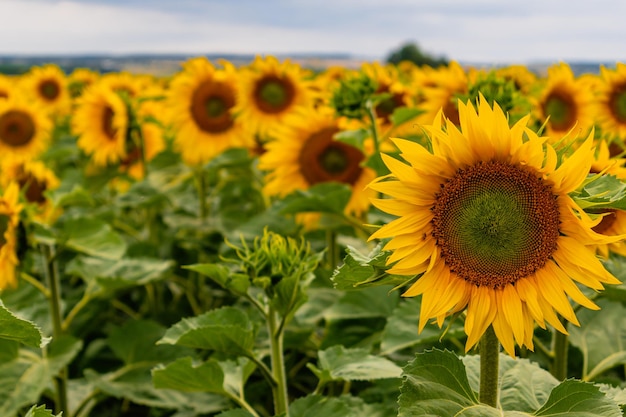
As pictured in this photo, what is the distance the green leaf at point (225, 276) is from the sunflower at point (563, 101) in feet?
8.73

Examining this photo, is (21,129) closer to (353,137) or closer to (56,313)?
(56,313)

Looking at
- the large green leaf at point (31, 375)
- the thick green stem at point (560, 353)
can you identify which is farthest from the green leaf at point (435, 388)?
the large green leaf at point (31, 375)

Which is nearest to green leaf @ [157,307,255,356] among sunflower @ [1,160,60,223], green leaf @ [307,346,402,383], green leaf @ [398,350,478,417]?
green leaf @ [307,346,402,383]

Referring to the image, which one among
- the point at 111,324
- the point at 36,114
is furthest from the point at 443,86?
the point at 36,114

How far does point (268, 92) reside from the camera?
4.31 meters

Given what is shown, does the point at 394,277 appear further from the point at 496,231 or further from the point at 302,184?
the point at 302,184

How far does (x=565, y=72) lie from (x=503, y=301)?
9.78 ft

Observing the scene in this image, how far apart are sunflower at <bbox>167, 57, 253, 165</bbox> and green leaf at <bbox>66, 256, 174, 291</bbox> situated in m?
1.57

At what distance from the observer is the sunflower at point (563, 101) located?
389 centimetres

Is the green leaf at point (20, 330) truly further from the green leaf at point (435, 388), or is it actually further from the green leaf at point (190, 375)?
the green leaf at point (435, 388)

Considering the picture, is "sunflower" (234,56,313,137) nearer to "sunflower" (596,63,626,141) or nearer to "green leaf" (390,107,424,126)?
"green leaf" (390,107,424,126)

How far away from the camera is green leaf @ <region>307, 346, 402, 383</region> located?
1.70 m

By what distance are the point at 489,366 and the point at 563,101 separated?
2988 mm

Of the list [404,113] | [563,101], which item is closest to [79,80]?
[563,101]
